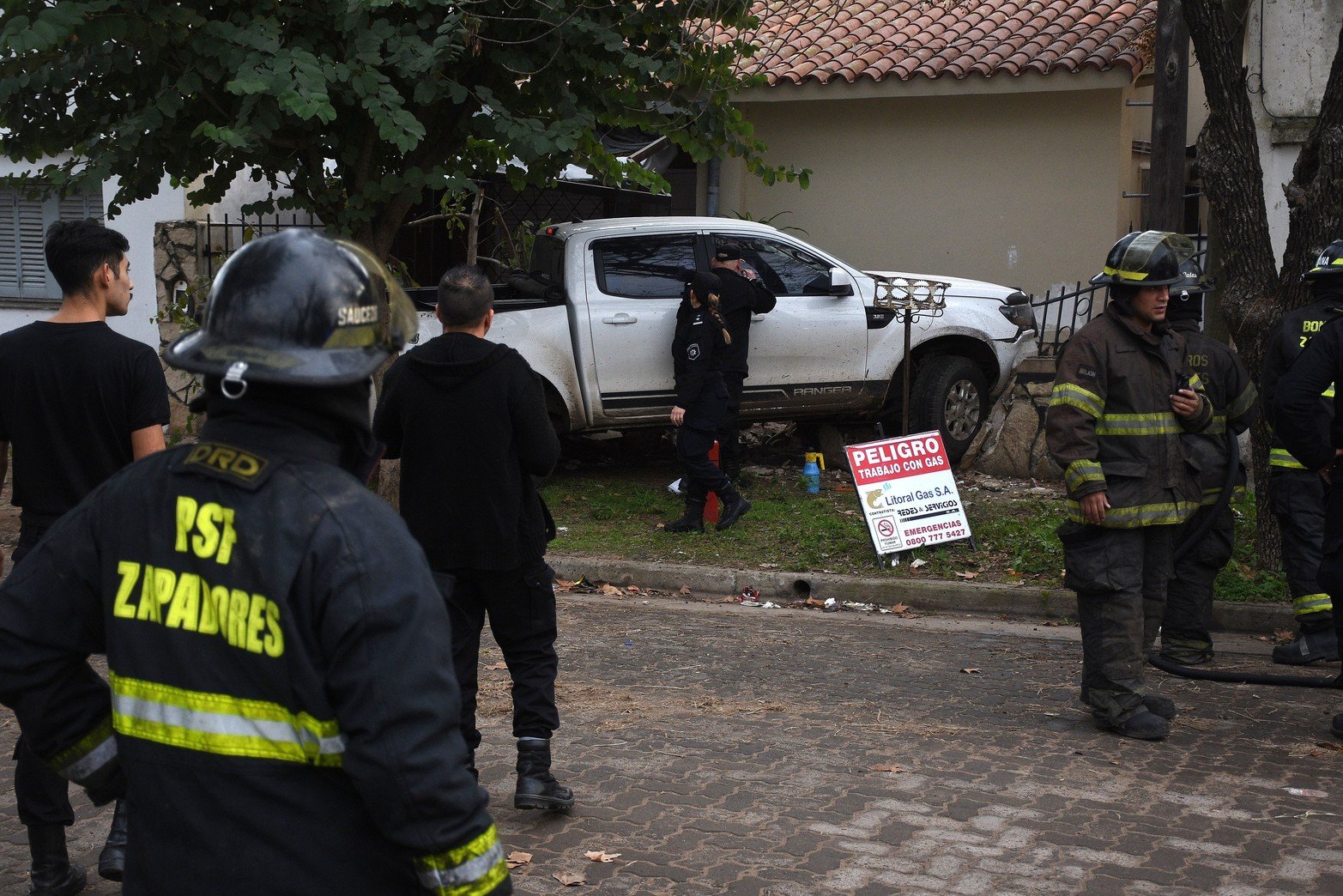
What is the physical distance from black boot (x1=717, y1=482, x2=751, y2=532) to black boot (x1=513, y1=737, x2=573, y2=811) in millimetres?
5260

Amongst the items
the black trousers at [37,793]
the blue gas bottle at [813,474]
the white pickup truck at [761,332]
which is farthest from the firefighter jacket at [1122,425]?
the white pickup truck at [761,332]

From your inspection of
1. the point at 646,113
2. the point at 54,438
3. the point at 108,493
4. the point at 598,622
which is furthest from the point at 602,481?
the point at 108,493

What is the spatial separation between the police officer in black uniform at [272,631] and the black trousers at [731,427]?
8.17 metres

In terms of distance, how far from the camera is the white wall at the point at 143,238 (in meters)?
14.4

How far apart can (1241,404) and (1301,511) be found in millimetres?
1023

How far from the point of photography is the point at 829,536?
9.68m

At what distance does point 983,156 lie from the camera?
1514 centimetres

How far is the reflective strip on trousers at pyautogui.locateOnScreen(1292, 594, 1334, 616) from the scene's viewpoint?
691 cm

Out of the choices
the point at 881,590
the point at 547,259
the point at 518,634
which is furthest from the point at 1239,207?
the point at 518,634

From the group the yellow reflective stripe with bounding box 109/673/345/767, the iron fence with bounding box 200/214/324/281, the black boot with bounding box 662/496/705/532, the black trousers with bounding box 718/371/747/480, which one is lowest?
the black boot with bounding box 662/496/705/532

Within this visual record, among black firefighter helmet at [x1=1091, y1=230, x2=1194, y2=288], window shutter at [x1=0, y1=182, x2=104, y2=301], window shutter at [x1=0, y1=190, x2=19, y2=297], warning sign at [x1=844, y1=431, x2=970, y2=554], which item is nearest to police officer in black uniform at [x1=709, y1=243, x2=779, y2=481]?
warning sign at [x1=844, y1=431, x2=970, y2=554]

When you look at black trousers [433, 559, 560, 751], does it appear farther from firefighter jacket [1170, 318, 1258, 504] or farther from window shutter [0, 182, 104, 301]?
window shutter [0, 182, 104, 301]

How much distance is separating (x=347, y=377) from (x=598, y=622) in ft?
20.6

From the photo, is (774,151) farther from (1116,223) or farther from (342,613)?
(342,613)
